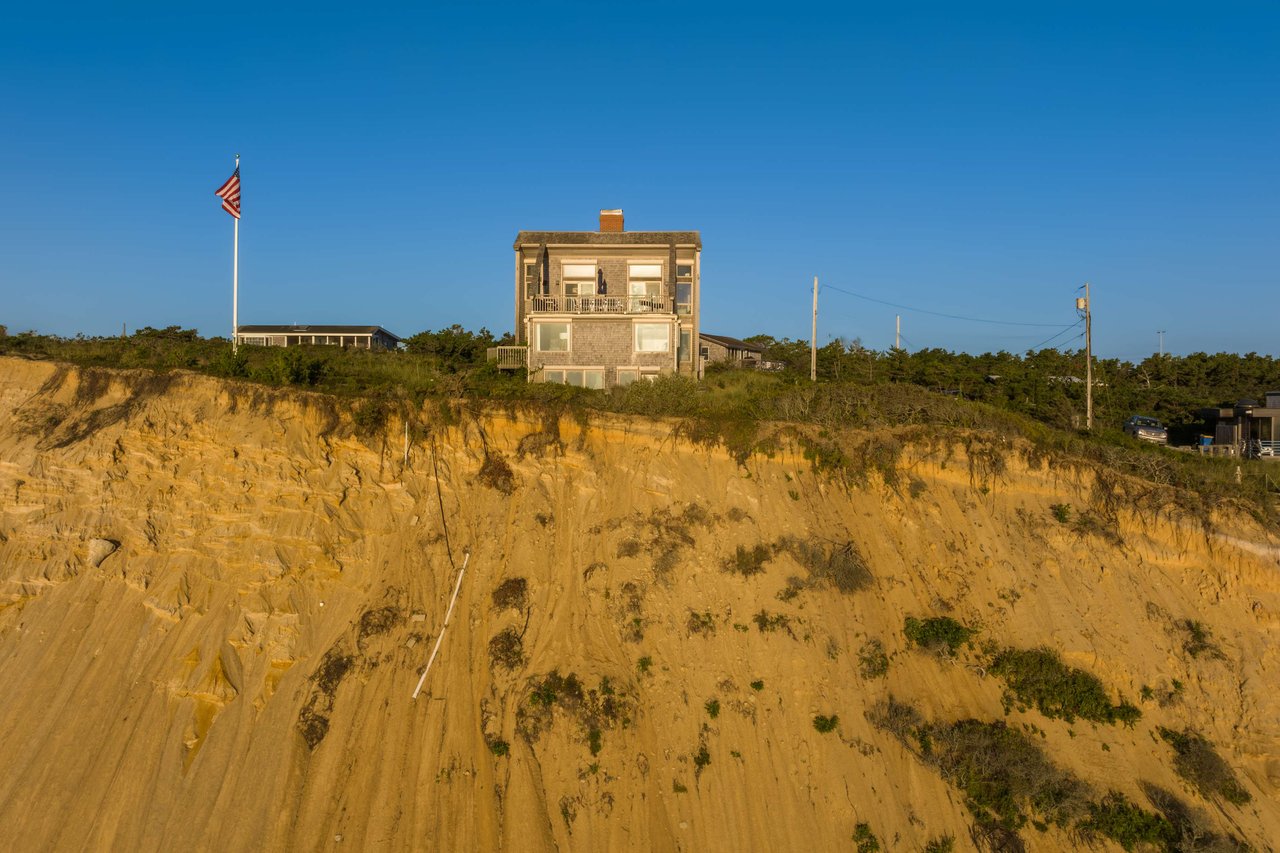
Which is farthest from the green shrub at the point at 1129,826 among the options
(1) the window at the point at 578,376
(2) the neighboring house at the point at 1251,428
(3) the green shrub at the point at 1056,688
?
(1) the window at the point at 578,376

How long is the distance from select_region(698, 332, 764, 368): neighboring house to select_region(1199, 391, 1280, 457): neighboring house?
60.4 ft

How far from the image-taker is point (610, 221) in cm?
3177

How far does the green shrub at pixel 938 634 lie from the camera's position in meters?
16.8

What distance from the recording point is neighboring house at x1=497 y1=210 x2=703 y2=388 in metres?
27.8

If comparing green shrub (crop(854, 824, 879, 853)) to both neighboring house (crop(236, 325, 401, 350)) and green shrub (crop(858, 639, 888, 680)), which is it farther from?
neighboring house (crop(236, 325, 401, 350))

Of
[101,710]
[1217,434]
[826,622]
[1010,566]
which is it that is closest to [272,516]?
[101,710]

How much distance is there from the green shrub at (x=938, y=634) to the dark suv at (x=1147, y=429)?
58.0ft

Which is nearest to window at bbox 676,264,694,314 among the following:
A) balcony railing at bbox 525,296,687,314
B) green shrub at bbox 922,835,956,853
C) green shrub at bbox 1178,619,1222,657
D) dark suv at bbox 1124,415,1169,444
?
balcony railing at bbox 525,296,687,314

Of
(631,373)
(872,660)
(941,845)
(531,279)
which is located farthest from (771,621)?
(531,279)

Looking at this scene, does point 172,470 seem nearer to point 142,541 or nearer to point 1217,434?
point 142,541

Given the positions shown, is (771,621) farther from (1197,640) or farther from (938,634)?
(1197,640)

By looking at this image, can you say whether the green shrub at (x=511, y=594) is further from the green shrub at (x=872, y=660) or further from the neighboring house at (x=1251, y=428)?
the neighboring house at (x=1251, y=428)

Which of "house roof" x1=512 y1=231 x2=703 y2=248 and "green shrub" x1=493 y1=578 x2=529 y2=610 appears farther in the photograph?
"house roof" x1=512 y1=231 x2=703 y2=248

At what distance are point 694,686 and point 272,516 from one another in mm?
10521
